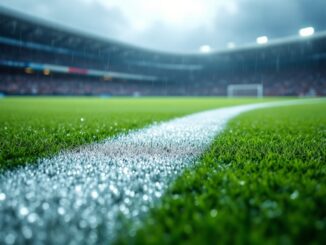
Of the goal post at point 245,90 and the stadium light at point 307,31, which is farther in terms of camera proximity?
the goal post at point 245,90

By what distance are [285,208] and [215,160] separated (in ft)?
3.09

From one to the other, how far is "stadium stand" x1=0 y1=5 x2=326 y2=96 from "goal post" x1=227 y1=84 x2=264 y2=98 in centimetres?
96

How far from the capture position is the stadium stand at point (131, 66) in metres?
33.2

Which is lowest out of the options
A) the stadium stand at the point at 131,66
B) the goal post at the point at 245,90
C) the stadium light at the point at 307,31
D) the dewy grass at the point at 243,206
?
the dewy grass at the point at 243,206

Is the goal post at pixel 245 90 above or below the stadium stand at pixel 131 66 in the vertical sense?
below

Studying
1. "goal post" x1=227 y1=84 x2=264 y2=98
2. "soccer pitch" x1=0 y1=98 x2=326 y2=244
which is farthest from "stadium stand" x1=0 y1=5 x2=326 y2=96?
"soccer pitch" x1=0 y1=98 x2=326 y2=244

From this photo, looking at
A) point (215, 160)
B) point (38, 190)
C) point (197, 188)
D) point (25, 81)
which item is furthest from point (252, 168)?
point (25, 81)

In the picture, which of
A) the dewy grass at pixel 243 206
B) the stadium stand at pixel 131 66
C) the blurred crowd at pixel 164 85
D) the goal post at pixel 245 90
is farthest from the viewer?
the goal post at pixel 245 90

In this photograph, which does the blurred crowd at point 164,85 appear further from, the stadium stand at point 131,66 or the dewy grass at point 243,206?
the dewy grass at point 243,206

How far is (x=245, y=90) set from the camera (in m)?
45.1

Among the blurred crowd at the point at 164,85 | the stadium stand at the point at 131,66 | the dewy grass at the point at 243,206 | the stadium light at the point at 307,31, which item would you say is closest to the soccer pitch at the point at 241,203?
the dewy grass at the point at 243,206

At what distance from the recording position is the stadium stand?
109 ft

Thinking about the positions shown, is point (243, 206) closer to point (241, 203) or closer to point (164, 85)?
point (241, 203)

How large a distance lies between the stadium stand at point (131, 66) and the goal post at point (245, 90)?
0.96 meters
